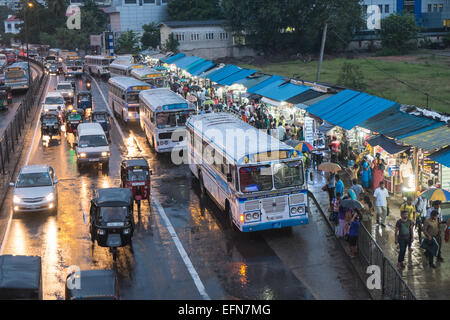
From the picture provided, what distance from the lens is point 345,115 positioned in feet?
90.3

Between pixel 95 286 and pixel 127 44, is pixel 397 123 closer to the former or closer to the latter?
pixel 95 286

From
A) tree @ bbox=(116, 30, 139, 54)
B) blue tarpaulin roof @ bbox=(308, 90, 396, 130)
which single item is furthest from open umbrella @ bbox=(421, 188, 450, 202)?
tree @ bbox=(116, 30, 139, 54)

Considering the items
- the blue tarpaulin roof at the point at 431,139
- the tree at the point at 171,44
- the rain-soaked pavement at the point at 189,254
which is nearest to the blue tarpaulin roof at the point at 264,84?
the rain-soaked pavement at the point at 189,254

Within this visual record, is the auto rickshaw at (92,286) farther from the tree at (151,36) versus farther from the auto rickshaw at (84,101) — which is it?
the tree at (151,36)

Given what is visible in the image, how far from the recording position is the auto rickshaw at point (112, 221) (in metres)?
18.1

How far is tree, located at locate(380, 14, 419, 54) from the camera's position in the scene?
103 meters

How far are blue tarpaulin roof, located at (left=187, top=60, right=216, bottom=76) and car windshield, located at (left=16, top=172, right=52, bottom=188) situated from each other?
31.7 m

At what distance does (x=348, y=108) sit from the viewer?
28.3m

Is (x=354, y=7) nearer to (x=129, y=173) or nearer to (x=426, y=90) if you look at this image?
(x=426, y=90)

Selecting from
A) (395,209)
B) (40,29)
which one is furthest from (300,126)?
(40,29)

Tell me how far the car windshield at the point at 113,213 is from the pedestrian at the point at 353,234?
7.01 meters

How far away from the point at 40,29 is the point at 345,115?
128 m

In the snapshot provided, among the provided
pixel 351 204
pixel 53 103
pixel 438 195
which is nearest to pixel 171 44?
pixel 53 103
